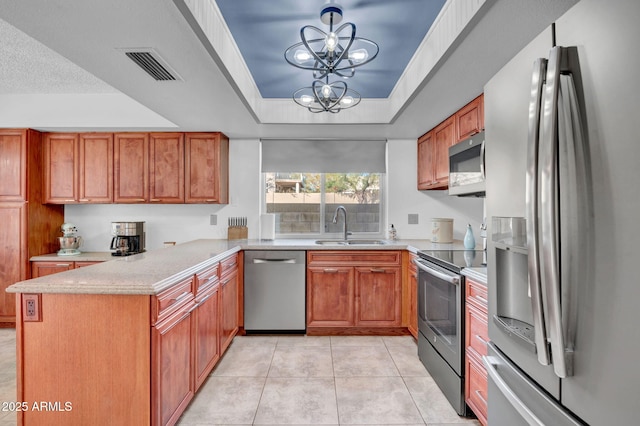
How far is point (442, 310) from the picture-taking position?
7.54ft

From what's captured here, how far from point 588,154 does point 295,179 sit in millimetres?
3500

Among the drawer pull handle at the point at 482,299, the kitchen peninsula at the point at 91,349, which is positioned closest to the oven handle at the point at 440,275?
the drawer pull handle at the point at 482,299

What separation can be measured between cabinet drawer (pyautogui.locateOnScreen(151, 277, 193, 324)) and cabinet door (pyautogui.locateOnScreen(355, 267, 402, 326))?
1.79 m

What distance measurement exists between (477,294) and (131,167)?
360 cm

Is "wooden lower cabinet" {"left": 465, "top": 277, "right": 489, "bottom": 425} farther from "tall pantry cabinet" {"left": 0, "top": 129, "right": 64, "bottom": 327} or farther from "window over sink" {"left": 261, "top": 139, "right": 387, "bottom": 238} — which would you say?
"tall pantry cabinet" {"left": 0, "top": 129, "right": 64, "bottom": 327}

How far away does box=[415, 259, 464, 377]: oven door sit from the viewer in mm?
2051

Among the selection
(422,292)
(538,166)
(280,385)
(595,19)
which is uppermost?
(595,19)

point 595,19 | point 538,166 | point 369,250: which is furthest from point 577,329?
point 369,250

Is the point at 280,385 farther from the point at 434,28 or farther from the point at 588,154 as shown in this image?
the point at 434,28

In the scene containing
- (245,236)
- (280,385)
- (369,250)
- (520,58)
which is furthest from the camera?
(245,236)

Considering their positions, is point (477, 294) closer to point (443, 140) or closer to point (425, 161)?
point (443, 140)

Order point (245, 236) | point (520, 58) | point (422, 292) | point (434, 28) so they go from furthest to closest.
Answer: point (245, 236) → point (422, 292) → point (434, 28) → point (520, 58)

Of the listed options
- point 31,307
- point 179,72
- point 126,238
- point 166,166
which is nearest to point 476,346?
point 31,307

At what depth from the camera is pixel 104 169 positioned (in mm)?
3602
